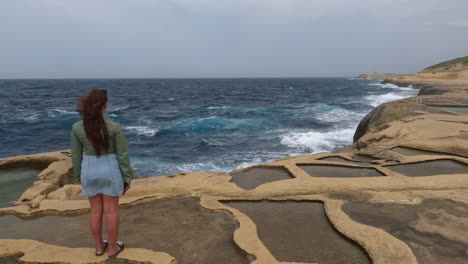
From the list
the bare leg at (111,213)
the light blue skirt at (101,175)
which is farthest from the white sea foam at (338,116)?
the light blue skirt at (101,175)

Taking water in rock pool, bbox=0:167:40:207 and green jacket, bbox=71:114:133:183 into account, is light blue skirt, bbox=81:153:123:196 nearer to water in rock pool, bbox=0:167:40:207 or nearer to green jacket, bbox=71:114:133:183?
green jacket, bbox=71:114:133:183

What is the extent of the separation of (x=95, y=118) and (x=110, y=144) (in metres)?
0.34

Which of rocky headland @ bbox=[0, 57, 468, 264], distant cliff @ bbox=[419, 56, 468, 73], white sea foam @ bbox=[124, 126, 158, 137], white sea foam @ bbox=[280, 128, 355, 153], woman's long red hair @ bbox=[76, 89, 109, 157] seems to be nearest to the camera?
woman's long red hair @ bbox=[76, 89, 109, 157]

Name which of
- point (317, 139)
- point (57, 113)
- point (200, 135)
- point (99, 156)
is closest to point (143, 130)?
point (200, 135)

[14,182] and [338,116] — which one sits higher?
[14,182]

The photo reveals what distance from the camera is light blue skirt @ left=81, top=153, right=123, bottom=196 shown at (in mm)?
3643

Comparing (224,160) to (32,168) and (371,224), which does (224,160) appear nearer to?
(32,168)

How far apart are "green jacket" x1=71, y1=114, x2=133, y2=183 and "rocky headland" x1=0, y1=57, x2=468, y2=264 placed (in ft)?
4.20

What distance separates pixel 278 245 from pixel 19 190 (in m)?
Answer: 7.51

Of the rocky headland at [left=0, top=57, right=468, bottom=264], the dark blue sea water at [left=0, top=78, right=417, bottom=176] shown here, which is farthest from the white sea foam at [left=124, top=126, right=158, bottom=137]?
the rocky headland at [left=0, top=57, right=468, bottom=264]

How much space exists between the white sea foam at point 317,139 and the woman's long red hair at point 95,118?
49.7 feet

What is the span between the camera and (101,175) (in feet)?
A: 12.0

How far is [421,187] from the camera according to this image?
6.45 meters

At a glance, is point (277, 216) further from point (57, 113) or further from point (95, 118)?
point (57, 113)
